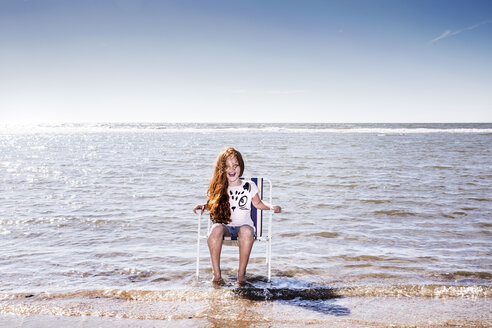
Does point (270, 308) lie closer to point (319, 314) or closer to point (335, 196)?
point (319, 314)

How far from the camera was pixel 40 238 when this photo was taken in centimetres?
530

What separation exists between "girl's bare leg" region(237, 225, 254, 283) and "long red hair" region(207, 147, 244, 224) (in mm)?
223

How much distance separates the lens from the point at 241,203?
162 inches

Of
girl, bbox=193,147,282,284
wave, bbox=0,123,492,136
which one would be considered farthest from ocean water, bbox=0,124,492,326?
wave, bbox=0,123,492,136

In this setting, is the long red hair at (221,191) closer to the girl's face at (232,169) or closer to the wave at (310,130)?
the girl's face at (232,169)

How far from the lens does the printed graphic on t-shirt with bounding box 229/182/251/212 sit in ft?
13.5

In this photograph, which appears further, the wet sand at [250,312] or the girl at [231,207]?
the girl at [231,207]

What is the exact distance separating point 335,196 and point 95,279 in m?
5.44

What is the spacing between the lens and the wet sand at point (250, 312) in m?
3.05

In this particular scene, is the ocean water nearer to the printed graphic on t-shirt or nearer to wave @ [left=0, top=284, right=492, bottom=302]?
wave @ [left=0, top=284, right=492, bottom=302]

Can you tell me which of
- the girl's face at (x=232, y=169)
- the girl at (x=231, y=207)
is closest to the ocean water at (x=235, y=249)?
the girl at (x=231, y=207)

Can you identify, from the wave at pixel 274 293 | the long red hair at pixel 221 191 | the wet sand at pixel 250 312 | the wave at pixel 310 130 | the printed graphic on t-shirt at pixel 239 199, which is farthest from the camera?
the wave at pixel 310 130

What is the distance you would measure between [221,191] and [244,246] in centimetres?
61

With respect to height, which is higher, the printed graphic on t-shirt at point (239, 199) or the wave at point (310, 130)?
the wave at point (310, 130)
